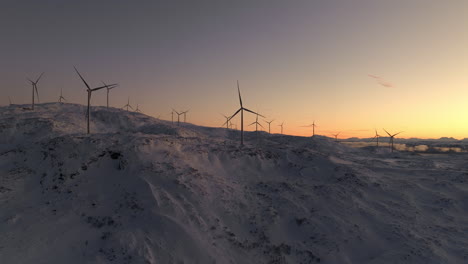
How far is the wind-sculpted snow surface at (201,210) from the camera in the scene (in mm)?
13773

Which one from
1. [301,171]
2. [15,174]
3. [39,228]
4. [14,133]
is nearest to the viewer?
[39,228]

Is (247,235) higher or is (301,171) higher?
(301,171)

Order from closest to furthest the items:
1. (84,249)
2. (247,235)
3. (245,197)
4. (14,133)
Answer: (84,249) < (247,235) < (245,197) < (14,133)

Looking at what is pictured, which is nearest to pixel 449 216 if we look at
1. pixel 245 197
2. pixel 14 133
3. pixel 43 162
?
pixel 245 197

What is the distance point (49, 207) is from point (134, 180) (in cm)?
548

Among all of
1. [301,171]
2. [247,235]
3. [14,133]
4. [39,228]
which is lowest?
[247,235]

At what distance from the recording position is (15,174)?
19.0 meters

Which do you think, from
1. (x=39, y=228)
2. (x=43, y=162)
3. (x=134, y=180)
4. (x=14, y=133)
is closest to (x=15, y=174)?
(x=43, y=162)

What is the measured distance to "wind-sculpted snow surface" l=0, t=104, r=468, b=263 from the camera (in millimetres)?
13773

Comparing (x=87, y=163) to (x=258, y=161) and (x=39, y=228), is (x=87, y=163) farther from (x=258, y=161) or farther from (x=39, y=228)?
(x=258, y=161)

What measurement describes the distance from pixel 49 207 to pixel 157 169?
766 centimetres

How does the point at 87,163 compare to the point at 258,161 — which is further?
the point at 258,161

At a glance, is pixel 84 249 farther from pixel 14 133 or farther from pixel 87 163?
pixel 14 133

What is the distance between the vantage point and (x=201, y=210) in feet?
56.7
